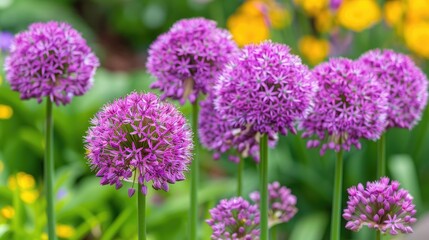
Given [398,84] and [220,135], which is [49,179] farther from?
[398,84]

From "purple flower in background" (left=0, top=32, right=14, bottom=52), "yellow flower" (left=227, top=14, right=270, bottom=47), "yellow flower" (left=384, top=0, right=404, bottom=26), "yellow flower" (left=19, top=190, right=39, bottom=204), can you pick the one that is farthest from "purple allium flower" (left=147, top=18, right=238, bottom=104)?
"yellow flower" (left=227, top=14, right=270, bottom=47)

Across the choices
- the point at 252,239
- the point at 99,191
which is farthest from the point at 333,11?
the point at 252,239

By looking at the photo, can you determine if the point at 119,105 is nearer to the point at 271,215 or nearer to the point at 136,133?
the point at 136,133

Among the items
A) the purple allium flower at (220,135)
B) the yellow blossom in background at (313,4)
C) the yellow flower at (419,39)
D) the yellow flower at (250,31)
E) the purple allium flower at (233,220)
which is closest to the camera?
the purple allium flower at (233,220)

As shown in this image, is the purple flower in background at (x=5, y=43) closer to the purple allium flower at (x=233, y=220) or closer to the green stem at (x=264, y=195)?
the purple allium flower at (x=233, y=220)

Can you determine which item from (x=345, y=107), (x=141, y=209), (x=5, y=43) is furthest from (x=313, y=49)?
(x=141, y=209)

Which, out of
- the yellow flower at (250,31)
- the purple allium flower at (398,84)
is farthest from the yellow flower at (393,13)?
the purple allium flower at (398,84)

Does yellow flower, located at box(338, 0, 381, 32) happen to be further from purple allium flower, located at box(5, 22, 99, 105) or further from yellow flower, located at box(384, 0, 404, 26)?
purple allium flower, located at box(5, 22, 99, 105)
